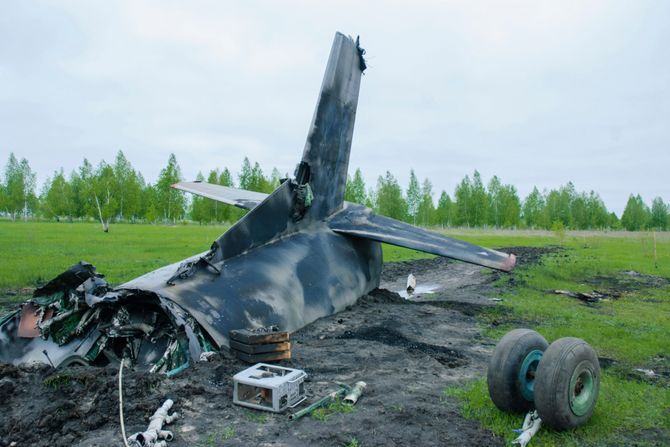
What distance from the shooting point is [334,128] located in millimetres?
10977

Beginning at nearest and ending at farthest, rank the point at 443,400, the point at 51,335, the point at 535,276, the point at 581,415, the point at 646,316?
the point at 581,415 → the point at 443,400 → the point at 51,335 → the point at 646,316 → the point at 535,276

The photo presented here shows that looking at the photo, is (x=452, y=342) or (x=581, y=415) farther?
(x=452, y=342)

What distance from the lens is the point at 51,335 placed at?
6.64 m

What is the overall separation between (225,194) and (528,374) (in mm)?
8755

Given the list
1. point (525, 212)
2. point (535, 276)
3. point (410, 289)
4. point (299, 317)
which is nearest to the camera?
point (299, 317)

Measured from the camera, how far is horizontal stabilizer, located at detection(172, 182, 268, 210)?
1172cm

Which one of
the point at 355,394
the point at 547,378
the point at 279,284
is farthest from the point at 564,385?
the point at 279,284

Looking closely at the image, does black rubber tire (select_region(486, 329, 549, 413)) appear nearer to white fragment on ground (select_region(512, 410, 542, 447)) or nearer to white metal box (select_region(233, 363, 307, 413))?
white fragment on ground (select_region(512, 410, 542, 447))

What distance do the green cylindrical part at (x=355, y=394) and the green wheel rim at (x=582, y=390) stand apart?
2164 millimetres

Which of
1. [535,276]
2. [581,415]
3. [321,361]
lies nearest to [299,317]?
[321,361]

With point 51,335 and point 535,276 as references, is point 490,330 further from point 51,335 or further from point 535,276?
point 535,276

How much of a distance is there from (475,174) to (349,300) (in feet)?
250

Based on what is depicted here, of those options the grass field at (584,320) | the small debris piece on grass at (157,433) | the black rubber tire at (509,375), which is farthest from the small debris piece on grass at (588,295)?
the small debris piece on grass at (157,433)

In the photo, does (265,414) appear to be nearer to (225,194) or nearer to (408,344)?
(408,344)
